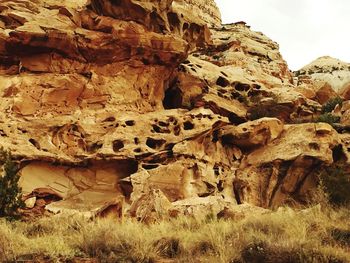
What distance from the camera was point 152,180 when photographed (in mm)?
18703

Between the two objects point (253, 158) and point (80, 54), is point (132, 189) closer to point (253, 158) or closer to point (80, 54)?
point (253, 158)

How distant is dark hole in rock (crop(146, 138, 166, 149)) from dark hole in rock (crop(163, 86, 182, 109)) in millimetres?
5528

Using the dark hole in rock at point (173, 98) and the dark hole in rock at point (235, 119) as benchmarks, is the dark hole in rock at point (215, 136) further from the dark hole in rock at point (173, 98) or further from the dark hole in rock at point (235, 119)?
the dark hole in rock at point (173, 98)

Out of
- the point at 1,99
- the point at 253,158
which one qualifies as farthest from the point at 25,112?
the point at 253,158

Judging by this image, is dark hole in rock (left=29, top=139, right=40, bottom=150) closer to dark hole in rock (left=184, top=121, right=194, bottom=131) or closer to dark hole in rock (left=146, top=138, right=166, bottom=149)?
dark hole in rock (left=146, top=138, right=166, bottom=149)

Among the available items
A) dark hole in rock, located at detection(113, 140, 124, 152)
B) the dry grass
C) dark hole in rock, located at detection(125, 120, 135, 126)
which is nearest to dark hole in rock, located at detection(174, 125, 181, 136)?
dark hole in rock, located at detection(125, 120, 135, 126)

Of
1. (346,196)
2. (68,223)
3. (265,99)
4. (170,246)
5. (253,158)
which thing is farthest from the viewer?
(265,99)

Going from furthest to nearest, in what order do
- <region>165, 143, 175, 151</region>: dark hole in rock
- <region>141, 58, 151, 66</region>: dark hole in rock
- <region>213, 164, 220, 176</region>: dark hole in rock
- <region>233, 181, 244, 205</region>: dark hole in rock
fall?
1. <region>141, 58, 151, 66</region>: dark hole in rock
2. <region>213, 164, 220, 176</region>: dark hole in rock
3. <region>233, 181, 244, 205</region>: dark hole in rock
4. <region>165, 143, 175, 151</region>: dark hole in rock

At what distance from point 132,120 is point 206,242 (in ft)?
42.1

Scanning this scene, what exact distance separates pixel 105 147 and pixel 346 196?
9.68m

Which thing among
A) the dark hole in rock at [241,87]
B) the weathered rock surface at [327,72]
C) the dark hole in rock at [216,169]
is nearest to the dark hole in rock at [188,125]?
the dark hole in rock at [216,169]

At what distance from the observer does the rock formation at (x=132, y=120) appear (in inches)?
757

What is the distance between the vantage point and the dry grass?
8.00 meters

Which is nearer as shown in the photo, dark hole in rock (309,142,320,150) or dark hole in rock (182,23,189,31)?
dark hole in rock (309,142,320,150)
